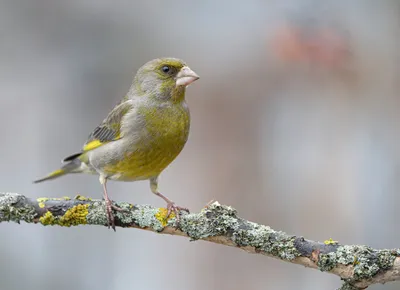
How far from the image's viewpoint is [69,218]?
321 cm

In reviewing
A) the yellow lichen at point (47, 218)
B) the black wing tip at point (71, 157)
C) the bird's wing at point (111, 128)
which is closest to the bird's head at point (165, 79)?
the bird's wing at point (111, 128)

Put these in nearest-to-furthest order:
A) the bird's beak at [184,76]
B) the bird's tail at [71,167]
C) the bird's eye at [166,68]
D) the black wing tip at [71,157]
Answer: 1. the bird's beak at [184,76]
2. the bird's eye at [166,68]
3. the black wing tip at [71,157]
4. the bird's tail at [71,167]

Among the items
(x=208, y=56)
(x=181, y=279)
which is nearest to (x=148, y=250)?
(x=181, y=279)

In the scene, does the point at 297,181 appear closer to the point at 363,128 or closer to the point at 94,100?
the point at 363,128

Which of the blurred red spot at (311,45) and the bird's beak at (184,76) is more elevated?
the blurred red spot at (311,45)

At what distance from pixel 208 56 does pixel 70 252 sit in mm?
2143

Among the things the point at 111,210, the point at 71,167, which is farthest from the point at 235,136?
the point at 111,210

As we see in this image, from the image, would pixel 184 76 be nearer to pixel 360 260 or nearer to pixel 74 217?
pixel 74 217

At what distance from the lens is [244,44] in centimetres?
648

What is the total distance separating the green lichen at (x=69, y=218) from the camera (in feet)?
10.4

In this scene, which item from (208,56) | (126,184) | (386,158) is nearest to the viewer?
(386,158)

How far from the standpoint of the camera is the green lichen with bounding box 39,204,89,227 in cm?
318

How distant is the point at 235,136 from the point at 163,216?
10.4 feet

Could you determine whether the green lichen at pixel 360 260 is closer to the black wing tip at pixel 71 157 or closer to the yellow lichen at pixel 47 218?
the yellow lichen at pixel 47 218
